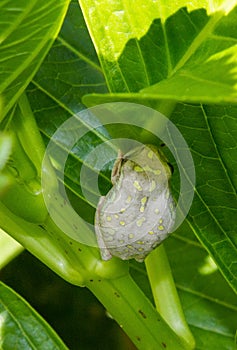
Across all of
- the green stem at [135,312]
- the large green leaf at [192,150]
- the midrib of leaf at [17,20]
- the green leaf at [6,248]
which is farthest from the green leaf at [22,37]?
the green leaf at [6,248]

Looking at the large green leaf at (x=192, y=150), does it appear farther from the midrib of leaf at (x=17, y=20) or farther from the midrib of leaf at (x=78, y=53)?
the midrib of leaf at (x=17, y=20)

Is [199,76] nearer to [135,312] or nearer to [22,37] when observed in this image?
[22,37]

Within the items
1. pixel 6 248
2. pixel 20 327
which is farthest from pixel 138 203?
pixel 6 248

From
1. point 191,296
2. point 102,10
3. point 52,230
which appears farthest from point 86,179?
point 191,296

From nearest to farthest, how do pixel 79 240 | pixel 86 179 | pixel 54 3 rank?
pixel 54 3, pixel 79 240, pixel 86 179

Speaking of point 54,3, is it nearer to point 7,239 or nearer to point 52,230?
point 52,230
